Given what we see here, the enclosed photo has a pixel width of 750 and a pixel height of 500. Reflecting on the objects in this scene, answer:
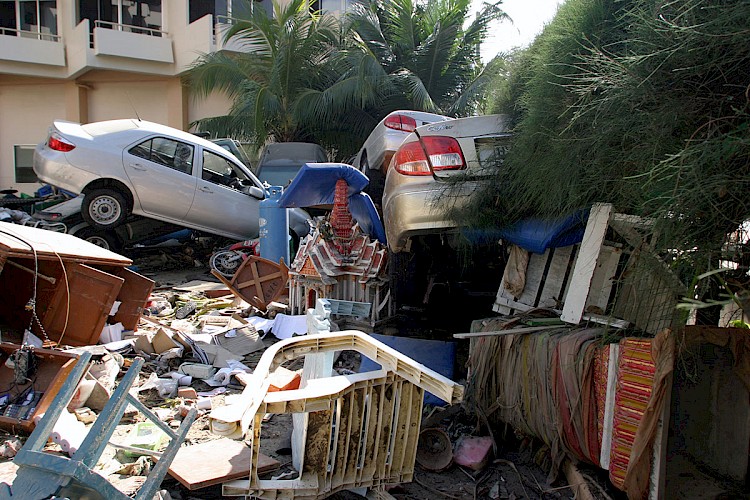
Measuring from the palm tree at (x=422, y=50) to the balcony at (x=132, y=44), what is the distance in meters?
6.33

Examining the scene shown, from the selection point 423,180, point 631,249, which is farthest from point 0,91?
point 631,249

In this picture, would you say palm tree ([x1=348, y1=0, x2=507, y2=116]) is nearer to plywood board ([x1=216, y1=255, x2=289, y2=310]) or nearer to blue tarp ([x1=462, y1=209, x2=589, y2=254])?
plywood board ([x1=216, y1=255, x2=289, y2=310])

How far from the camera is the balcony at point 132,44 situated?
1723 cm

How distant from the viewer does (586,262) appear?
10.5 ft

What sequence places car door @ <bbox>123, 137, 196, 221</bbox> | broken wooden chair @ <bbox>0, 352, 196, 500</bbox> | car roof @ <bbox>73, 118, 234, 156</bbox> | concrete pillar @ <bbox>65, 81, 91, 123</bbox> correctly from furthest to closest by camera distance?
concrete pillar @ <bbox>65, 81, 91, 123</bbox> → car roof @ <bbox>73, 118, 234, 156</bbox> → car door @ <bbox>123, 137, 196, 221</bbox> → broken wooden chair @ <bbox>0, 352, 196, 500</bbox>

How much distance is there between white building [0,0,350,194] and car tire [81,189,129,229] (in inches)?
379

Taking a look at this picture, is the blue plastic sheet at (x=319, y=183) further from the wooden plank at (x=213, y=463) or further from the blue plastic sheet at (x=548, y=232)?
the wooden plank at (x=213, y=463)

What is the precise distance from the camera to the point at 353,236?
601cm

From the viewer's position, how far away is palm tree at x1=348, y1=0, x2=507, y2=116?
13.8 meters

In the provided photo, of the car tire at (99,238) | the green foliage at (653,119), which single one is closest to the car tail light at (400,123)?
the green foliage at (653,119)

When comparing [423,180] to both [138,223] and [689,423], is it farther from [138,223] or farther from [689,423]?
[138,223]

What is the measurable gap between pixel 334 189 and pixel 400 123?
1571 mm

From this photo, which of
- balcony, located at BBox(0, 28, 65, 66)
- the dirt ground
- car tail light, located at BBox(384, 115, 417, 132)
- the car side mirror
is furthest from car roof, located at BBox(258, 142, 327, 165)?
balcony, located at BBox(0, 28, 65, 66)

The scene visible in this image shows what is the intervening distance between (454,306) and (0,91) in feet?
61.6
